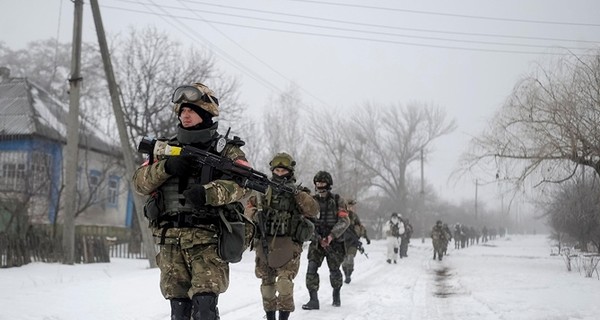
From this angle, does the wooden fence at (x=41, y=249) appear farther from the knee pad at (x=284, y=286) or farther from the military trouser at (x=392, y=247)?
the military trouser at (x=392, y=247)

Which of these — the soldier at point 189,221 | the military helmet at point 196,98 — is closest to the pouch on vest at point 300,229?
the soldier at point 189,221

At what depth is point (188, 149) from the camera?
12.1 feet

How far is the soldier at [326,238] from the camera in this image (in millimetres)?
7734

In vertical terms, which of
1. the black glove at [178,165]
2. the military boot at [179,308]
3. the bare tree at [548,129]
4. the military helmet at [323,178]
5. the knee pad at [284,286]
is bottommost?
the knee pad at [284,286]

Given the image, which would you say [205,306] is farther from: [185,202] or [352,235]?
[352,235]

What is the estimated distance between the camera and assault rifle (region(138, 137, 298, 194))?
12.1 feet

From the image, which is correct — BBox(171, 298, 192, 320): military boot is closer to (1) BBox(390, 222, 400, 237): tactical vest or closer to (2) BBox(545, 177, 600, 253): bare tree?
(2) BBox(545, 177, 600, 253): bare tree

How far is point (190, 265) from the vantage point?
3727mm

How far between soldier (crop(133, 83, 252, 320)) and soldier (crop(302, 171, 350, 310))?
4.04 meters

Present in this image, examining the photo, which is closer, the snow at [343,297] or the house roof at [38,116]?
the snow at [343,297]

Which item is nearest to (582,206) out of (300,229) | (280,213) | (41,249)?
(300,229)

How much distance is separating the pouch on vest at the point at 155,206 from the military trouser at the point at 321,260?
425 centimetres

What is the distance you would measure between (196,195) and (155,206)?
20.2 inches

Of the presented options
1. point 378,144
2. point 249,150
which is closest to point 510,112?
point 249,150
